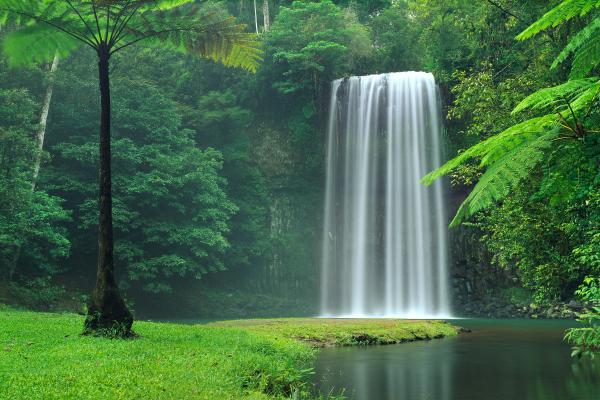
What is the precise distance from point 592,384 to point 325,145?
26732 millimetres

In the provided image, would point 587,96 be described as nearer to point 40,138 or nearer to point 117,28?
point 117,28

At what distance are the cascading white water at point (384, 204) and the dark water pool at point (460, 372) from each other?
607 inches

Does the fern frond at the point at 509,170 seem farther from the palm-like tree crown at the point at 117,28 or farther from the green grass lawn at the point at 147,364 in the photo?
the palm-like tree crown at the point at 117,28

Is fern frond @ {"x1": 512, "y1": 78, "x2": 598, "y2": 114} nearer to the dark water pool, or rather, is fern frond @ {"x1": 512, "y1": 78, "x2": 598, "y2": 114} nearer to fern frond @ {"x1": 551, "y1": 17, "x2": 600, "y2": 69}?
fern frond @ {"x1": 551, "y1": 17, "x2": 600, "y2": 69}

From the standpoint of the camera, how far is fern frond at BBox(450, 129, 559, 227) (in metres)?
3.72

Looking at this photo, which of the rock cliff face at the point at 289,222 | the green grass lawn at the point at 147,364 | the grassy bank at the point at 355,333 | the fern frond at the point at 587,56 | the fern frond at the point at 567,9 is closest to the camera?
the fern frond at the point at 567,9

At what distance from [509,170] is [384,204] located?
28.6 metres

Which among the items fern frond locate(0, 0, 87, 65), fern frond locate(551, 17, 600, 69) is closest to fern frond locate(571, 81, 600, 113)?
fern frond locate(551, 17, 600, 69)

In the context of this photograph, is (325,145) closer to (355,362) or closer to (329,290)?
(329,290)

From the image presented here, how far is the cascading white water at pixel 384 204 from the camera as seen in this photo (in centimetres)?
3103

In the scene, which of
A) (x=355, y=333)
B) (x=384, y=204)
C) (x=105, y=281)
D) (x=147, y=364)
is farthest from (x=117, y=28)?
(x=384, y=204)

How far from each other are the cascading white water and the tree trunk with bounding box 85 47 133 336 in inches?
828

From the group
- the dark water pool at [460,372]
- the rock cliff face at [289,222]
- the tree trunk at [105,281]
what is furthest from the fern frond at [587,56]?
the rock cliff face at [289,222]

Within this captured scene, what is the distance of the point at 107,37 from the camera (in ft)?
39.0
